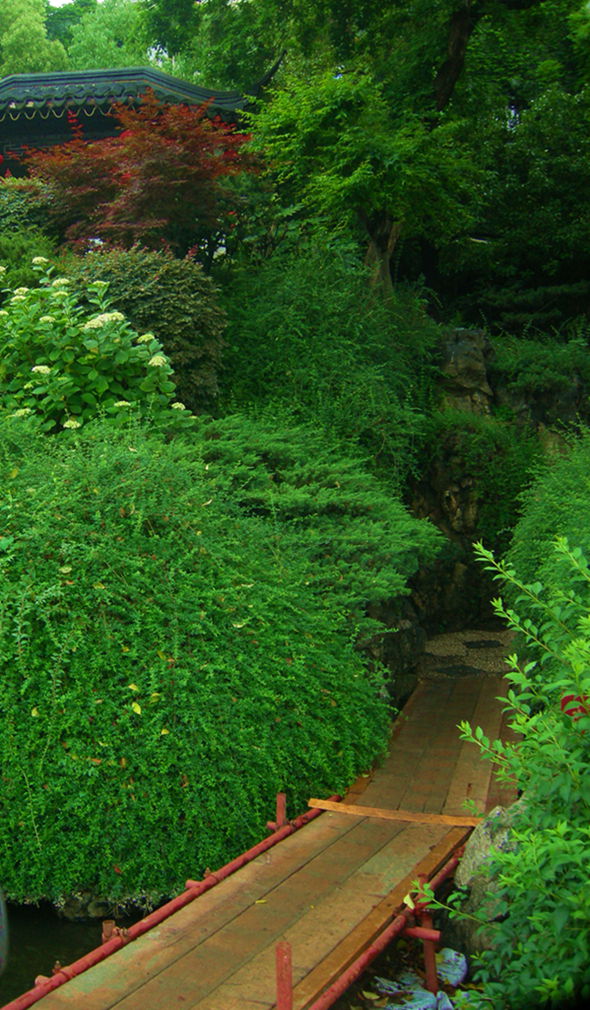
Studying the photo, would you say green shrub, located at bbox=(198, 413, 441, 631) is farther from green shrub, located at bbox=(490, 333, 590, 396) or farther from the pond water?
green shrub, located at bbox=(490, 333, 590, 396)

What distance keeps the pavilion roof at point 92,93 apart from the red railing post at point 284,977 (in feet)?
37.8

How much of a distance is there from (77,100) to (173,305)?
6.23 m

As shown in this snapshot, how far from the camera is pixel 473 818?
482 centimetres

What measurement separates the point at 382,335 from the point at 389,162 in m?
1.82

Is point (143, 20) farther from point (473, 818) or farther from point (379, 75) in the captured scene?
point (473, 818)

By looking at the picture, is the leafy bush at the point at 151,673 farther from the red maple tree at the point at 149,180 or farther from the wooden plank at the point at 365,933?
the red maple tree at the point at 149,180

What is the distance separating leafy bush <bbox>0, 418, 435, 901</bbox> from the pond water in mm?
162

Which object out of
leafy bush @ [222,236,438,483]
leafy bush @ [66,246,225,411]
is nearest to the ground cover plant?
leafy bush @ [66,246,225,411]

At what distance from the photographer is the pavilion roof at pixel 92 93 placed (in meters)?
12.9

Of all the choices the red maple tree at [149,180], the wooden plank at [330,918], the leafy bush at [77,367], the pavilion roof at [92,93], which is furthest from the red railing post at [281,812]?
the pavilion roof at [92,93]

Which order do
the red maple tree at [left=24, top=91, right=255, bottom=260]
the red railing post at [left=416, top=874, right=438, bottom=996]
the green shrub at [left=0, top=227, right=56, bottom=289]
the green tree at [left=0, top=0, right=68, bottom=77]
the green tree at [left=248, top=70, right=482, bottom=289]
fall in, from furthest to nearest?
1. the green tree at [left=0, top=0, right=68, bottom=77]
2. the green tree at [left=248, top=70, right=482, bottom=289]
3. the red maple tree at [left=24, top=91, right=255, bottom=260]
4. the green shrub at [left=0, top=227, right=56, bottom=289]
5. the red railing post at [left=416, top=874, right=438, bottom=996]

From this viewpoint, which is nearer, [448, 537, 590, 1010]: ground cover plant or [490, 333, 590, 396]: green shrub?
[448, 537, 590, 1010]: ground cover plant

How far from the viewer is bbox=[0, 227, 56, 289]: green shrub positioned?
8.90 meters

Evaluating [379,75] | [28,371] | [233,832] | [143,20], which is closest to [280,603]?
[233,832]
